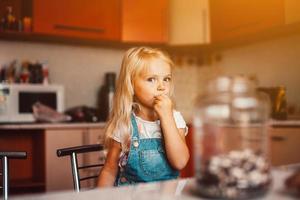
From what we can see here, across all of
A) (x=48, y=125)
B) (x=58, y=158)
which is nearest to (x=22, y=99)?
(x=48, y=125)

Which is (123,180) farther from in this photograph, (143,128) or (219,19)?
(219,19)

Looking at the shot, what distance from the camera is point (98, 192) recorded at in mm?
666

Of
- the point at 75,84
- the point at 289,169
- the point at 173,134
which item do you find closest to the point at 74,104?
the point at 75,84

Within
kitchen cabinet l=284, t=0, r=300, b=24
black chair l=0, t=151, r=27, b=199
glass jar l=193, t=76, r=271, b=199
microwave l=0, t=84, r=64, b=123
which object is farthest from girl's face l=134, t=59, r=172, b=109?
microwave l=0, t=84, r=64, b=123

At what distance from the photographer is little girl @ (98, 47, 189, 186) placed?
3.44ft

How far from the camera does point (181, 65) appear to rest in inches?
140

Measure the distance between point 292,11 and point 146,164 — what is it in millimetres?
1788

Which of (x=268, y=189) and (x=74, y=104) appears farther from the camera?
(x=74, y=104)

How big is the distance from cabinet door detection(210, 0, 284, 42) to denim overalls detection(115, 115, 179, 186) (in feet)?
5.74

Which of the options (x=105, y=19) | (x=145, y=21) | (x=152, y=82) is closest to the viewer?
(x=152, y=82)

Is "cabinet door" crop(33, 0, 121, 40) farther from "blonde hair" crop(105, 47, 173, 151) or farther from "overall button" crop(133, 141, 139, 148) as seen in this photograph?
"overall button" crop(133, 141, 139, 148)

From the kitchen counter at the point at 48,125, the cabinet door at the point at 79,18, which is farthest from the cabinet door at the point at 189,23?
the kitchen counter at the point at 48,125

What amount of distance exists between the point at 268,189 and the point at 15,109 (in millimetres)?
2352

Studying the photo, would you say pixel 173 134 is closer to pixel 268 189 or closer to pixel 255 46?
pixel 268 189
